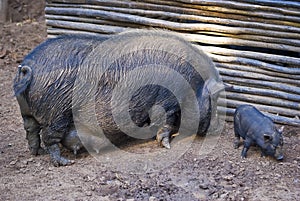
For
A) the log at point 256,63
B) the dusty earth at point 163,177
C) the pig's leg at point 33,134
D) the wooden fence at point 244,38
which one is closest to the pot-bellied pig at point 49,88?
the pig's leg at point 33,134

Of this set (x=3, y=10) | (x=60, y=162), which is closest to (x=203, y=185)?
(x=60, y=162)

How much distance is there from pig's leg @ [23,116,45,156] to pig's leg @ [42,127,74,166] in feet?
0.45

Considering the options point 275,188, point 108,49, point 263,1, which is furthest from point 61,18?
point 275,188

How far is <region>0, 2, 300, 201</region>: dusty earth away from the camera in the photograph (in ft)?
13.1

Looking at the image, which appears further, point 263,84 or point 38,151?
point 263,84

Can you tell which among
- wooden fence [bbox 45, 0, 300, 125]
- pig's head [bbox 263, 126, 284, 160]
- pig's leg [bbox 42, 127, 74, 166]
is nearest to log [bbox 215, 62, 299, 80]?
wooden fence [bbox 45, 0, 300, 125]

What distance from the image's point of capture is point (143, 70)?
15.4 feet

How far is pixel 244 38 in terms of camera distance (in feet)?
17.6

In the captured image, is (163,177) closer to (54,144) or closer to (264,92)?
(54,144)

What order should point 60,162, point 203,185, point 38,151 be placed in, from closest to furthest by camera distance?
point 203,185 < point 60,162 < point 38,151

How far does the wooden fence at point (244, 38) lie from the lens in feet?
17.2

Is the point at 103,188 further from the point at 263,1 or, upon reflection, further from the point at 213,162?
the point at 263,1

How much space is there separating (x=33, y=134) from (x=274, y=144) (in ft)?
6.60

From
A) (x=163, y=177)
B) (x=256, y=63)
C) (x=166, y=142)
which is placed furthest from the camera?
(x=256, y=63)
